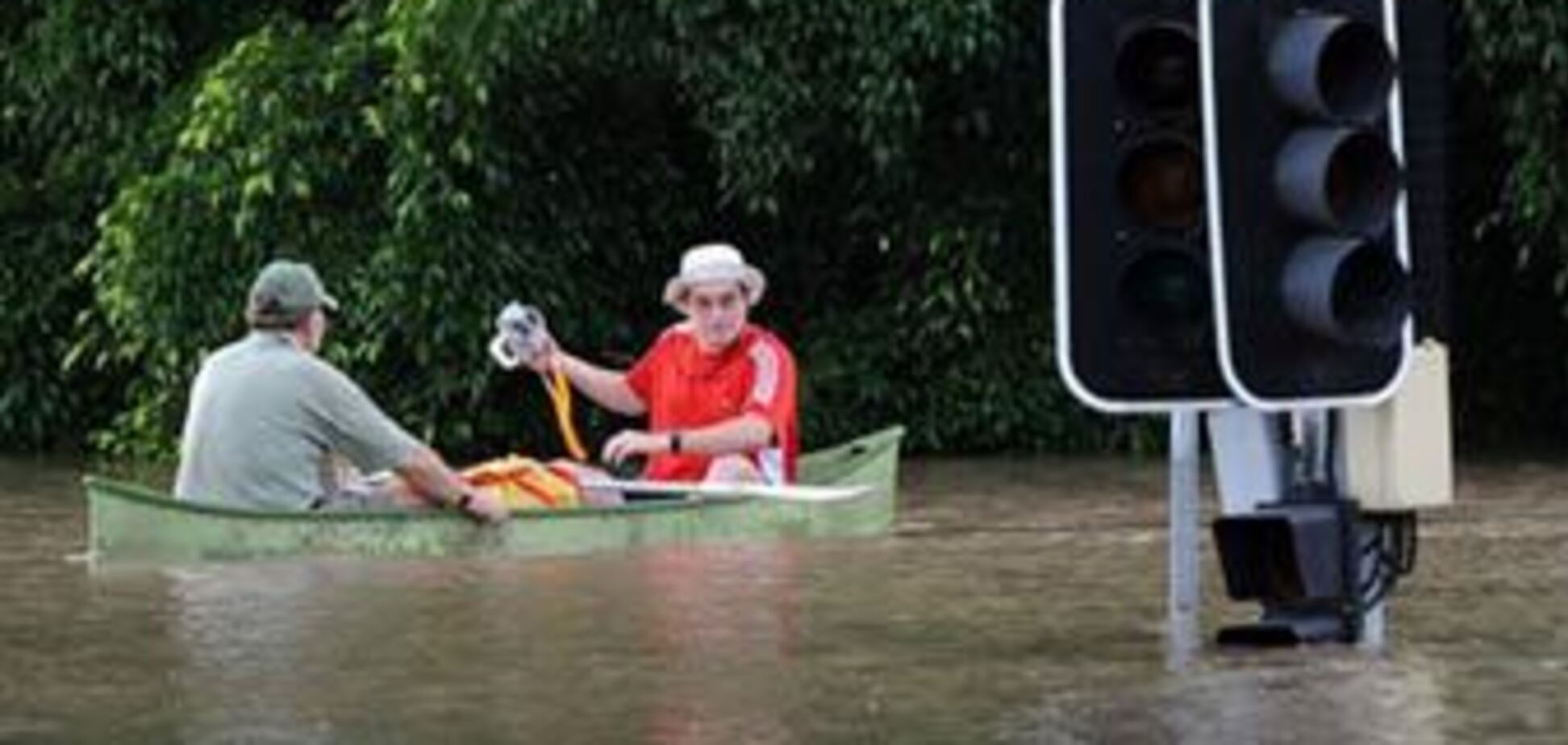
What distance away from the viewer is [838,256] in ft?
76.4

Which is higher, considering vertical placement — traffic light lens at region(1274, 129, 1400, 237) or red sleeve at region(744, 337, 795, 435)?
traffic light lens at region(1274, 129, 1400, 237)

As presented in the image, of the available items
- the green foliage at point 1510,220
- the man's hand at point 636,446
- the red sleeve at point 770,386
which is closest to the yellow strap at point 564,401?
the man's hand at point 636,446

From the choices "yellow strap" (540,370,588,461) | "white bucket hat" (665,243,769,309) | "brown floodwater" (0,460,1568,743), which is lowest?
"brown floodwater" (0,460,1568,743)

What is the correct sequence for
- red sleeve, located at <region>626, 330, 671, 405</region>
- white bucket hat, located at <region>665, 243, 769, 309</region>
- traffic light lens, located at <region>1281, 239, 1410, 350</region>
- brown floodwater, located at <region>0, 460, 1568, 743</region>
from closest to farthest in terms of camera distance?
traffic light lens, located at <region>1281, 239, 1410, 350</region> < brown floodwater, located at <region>0, 460, 1568, 743</region> < white bucket hat, located at <region>665, 243, 769, 309</region> < red sleeve, located at <region>626, 330, 671, 405</region>

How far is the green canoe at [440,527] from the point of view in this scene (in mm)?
12984

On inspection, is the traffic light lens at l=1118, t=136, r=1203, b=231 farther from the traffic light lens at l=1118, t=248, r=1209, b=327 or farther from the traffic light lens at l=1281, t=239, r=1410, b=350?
the traffic light lens at l=1281, t=239, r=1410, b=350

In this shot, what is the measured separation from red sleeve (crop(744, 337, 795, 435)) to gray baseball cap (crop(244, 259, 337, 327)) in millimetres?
2489

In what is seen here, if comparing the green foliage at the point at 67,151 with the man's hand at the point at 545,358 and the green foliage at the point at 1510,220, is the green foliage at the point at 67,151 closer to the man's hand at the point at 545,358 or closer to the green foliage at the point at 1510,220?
the man's hand at the point at 545,358

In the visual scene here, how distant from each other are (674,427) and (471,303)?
18.1ft

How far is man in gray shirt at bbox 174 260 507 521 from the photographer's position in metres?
13.5

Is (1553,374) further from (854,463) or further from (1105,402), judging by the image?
(1105,402)

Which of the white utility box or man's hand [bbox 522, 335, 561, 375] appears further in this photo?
man's hand [bbox 522, 335, 561, 375]

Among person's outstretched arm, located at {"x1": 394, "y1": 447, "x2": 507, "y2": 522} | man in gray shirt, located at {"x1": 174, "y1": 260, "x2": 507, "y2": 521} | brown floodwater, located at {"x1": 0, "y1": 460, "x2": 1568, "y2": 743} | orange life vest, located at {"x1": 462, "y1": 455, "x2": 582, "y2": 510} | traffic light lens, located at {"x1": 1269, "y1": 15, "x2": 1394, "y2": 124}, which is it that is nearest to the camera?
traffic light lens, located at {"x1": 1269, "y1": 15, "x2": 1394, "y2": 124}

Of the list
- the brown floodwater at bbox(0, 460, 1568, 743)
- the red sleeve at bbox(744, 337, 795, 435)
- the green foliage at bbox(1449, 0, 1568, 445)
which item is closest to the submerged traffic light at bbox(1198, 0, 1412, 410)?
the brown floodwater at bbox(0, 460, 1568, 743)
